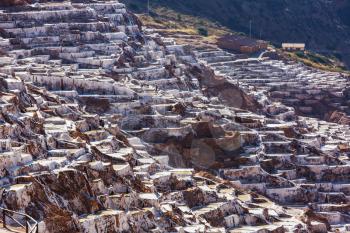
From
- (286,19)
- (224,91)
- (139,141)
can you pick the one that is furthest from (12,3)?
(286,19)

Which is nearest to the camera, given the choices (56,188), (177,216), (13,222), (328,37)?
(13,222)

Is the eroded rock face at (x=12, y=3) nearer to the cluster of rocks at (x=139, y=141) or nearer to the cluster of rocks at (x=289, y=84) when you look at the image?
the cluster of rocks at (x=139, y=141)

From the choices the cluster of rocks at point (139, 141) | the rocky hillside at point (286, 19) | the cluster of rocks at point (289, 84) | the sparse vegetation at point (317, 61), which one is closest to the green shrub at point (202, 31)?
the sparse vegetation at point (317, 61)

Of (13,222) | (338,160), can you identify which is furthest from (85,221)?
(338,160)

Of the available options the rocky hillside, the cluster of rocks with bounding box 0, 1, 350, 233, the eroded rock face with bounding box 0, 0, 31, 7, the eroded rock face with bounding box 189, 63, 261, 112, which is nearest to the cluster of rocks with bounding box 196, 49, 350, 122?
the cluster of rocks with bounding box 0, 1, 350, 233

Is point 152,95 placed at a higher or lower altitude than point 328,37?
higher

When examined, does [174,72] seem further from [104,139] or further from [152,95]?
[104,139]

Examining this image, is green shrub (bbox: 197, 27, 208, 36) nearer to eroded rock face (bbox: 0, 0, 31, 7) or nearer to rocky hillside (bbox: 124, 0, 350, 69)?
rocky hillside (bbox: 124, 0, 350, 69)
